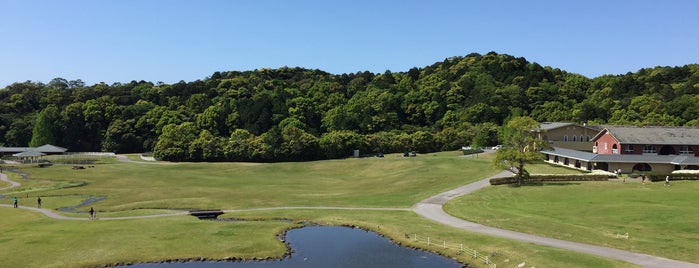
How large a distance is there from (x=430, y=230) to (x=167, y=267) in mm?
20556

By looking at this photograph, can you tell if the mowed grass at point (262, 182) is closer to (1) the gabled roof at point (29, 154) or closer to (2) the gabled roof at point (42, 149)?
(1) the gabled roof at point (29, 154)

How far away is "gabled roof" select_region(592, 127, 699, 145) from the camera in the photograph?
76.4 m

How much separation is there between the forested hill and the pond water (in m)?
74.8

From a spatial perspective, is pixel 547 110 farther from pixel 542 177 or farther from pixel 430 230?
pixel 430 230

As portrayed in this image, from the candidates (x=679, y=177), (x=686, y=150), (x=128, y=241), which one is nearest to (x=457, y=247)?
(x=128, y=241)

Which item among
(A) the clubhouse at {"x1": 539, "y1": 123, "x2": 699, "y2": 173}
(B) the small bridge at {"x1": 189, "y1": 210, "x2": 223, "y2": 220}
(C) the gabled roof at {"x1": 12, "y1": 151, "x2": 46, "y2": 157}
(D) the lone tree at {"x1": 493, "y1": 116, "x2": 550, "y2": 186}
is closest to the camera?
(B) the small bridge at {"x1": 189, "y1": 210, "x2": 223, "y2": 220}

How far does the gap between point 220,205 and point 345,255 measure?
2686cm

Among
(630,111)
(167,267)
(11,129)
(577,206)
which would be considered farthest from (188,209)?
(11,129)

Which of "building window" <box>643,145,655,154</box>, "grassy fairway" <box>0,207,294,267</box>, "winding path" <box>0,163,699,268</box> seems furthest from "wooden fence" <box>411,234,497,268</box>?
"building window" <box>643,145,655,154</box>

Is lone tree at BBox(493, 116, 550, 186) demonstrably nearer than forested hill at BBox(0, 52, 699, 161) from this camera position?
Yes

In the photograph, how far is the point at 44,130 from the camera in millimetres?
154750

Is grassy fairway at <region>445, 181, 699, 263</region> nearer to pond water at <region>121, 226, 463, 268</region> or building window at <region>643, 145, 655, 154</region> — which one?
pond water at <region>121, 226, 463, 268</region>

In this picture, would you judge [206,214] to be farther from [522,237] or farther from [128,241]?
[522,237]

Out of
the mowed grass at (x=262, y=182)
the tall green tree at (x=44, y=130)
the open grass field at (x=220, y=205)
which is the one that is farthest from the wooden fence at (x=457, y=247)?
the tall green tree at (x=44, y=130)
